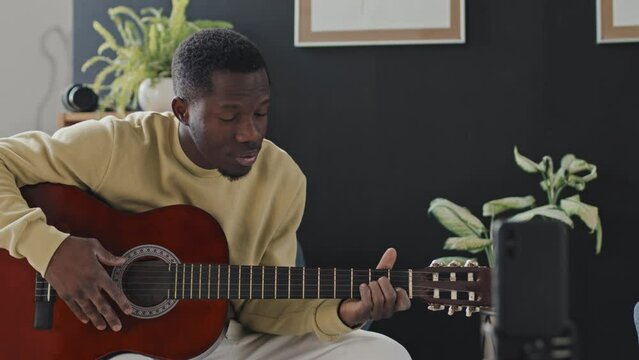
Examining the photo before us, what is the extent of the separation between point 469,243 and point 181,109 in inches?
46.3

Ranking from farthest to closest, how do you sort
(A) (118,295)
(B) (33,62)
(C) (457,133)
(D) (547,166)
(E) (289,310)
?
(B) (33,62)
(C) (457,133)
(D) (547,166)
(E) (289,310)
(A) (118,295)

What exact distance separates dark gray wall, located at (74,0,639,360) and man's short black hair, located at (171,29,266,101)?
1173 millimetres

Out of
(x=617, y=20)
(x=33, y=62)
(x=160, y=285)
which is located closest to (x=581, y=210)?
(x=617, y=20)

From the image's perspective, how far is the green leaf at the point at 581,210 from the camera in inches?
106

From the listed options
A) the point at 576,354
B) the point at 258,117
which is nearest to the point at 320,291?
the point at 258,117

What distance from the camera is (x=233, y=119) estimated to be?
182 centimetres

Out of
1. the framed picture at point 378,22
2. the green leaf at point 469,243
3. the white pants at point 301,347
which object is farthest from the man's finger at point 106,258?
the framed picture at point 378,22

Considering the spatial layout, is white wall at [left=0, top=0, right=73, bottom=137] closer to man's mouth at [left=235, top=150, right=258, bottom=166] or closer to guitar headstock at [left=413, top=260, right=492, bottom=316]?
man's mouth at [left=235, top=150, right=258, bottom=166]

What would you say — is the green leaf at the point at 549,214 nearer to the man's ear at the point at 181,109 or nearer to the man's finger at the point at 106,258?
the man's ear at the point at 181,109

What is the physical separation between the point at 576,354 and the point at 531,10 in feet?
8.06

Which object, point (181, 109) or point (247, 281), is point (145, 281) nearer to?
point (247, 281)

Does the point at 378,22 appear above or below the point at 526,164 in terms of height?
above

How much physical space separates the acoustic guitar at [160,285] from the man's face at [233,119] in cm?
15

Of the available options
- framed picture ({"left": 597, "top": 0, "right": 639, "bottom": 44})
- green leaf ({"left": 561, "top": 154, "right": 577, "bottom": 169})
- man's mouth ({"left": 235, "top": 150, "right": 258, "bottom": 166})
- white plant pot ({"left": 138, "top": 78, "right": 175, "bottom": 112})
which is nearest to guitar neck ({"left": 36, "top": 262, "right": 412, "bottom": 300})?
man's mouth ({"left": 235, "top": 150, "right": 258, "bottom": 166})
